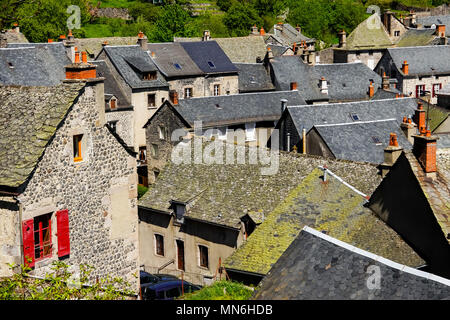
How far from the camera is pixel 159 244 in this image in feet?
115

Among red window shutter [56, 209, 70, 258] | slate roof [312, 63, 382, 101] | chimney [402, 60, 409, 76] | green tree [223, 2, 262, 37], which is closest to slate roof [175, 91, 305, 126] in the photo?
slate roof [312, 63, 382, 101]

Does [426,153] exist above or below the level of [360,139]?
above

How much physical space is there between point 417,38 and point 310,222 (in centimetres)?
6609

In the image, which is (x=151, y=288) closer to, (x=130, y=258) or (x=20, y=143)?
(x=130, y=258)

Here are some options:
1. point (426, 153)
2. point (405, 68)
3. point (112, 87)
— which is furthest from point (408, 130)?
point (405, 68)

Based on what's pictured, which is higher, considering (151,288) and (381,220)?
(381,220)

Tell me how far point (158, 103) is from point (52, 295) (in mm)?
44211

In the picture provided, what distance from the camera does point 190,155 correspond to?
1430 inches

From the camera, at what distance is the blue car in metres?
27.5

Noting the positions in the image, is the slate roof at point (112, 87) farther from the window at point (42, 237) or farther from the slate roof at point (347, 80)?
the window at point (42, 237)

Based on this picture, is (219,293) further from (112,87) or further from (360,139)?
(112,87)

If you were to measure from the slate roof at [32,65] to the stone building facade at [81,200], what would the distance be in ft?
86.4

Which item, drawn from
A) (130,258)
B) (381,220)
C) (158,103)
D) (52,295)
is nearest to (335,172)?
(381,220)
